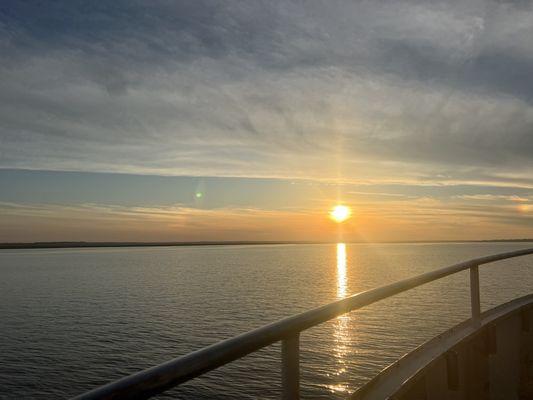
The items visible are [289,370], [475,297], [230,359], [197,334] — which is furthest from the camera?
[197,334]

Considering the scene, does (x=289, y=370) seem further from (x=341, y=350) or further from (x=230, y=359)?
(x=341, y=350)

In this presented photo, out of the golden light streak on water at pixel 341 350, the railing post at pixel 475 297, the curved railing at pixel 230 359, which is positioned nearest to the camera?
the curved railing at pixel 230 359

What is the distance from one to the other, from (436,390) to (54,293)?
61.4 meters

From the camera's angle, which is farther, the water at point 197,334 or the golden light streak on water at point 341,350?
the water at point 197,334

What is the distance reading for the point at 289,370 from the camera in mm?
2053

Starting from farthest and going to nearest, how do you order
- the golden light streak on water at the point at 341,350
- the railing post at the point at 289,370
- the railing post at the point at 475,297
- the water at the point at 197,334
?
the water at the point at 197,334 → the golden light streak on water at the point at 341,350 → the railing post at the point at 475,297 → the railing post at the point at 289,370

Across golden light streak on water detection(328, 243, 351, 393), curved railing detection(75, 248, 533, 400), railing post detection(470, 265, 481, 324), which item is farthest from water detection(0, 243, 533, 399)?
curved railing detection(75, 248, 533, 400)

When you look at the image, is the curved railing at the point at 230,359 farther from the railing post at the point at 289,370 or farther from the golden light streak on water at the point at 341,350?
the golden light streak on water at the point at 341,350

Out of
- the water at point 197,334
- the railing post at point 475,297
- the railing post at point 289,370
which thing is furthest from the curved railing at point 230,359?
the water at point 197,334

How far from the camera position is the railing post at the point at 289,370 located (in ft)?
6.71

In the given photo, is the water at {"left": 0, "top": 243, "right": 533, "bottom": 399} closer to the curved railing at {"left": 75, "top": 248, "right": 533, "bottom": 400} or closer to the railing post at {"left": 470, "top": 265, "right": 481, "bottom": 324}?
the railing post at {"left": 470, "top": 265, "right": 481, "bottom": 324}

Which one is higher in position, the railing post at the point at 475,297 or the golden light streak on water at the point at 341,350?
the railing post at the point at 475,297

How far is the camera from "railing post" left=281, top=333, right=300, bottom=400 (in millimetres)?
2045

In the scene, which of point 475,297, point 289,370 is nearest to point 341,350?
point 475,297
